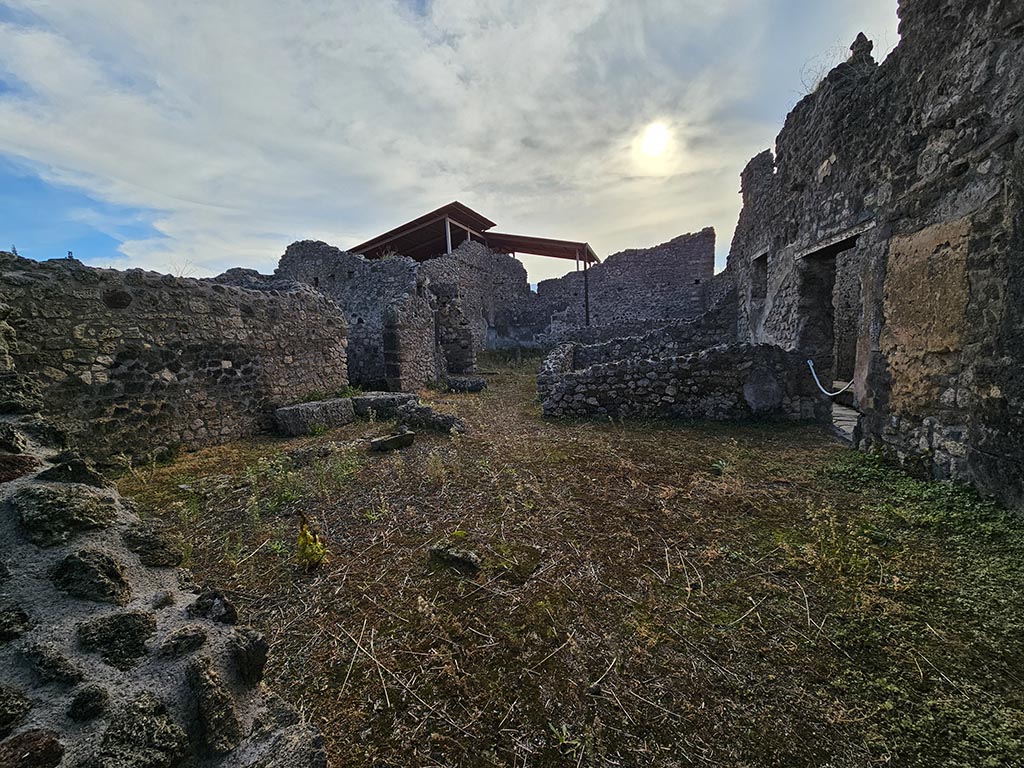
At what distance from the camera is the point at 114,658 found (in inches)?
53.6

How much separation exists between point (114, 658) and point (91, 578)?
1.26 feet

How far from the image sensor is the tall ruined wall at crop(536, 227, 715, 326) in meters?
20.3

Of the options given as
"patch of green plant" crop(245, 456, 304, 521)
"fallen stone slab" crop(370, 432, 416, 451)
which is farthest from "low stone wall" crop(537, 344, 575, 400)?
"patch of green plant" crop(245, 456, 304, 521)

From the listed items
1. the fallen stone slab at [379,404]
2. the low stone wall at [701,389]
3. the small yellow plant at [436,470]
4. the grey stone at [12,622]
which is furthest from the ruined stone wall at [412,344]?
the grey stone at [12,622]

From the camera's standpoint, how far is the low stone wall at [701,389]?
6676 millimetres

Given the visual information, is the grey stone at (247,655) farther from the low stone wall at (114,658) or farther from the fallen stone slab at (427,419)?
the fallen stone slab at (427,419)

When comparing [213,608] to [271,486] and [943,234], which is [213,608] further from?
[943,234]

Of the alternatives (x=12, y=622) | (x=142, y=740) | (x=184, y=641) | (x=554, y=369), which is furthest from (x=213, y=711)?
(x=554, y=369)

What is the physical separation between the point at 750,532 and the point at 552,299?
72.3ft

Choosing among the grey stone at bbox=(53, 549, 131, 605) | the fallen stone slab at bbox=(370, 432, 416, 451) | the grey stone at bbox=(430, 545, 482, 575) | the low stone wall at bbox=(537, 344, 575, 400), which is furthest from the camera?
the low stone wall at bbox=(537, 344, 575, 400)

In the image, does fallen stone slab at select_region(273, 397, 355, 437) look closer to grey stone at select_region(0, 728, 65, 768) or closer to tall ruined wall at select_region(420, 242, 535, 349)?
grey stone at select_region(0, 728, 65, 768)

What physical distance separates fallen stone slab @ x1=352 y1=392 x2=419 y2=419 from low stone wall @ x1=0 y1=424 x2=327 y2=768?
6.22 m

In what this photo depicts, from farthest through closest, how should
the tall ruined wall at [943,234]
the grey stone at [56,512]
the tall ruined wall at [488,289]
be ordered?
the tall ruined wall at [488,289] < the tall ruined wall at [943,234] < the grey stone at [56,512]

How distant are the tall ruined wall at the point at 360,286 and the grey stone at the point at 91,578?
382 inches
